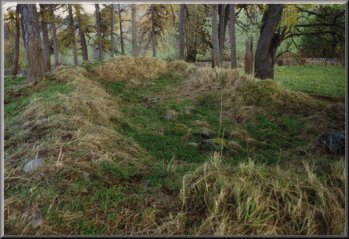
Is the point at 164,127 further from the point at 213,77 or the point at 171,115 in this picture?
the point at 213,77

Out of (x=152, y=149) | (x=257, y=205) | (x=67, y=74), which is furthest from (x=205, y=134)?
(x=67, y=74)

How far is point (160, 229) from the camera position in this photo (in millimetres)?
3178

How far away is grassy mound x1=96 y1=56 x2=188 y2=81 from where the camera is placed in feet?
43.6

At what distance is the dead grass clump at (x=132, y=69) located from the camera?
43.5ft

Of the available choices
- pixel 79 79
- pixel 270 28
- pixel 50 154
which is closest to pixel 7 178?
pixel 50 154

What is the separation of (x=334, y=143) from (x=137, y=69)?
952 cm

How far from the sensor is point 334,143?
18.6 feet

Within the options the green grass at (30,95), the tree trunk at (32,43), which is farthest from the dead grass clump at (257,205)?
the tree trunk at (32,43)

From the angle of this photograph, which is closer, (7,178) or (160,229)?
(160,229)

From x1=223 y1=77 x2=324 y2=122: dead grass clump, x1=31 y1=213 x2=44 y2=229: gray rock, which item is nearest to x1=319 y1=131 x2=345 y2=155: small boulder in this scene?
x1=223 y1=77 x2=324 y2=122: dead grass clump

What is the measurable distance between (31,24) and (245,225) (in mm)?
9452

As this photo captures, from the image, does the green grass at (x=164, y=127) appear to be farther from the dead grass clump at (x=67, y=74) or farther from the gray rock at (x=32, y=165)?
the gray rock at (x=32, y=165)

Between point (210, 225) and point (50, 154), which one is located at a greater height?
point (50, 154)

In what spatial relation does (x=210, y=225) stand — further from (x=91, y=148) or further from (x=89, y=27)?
(x=89, y=27)
